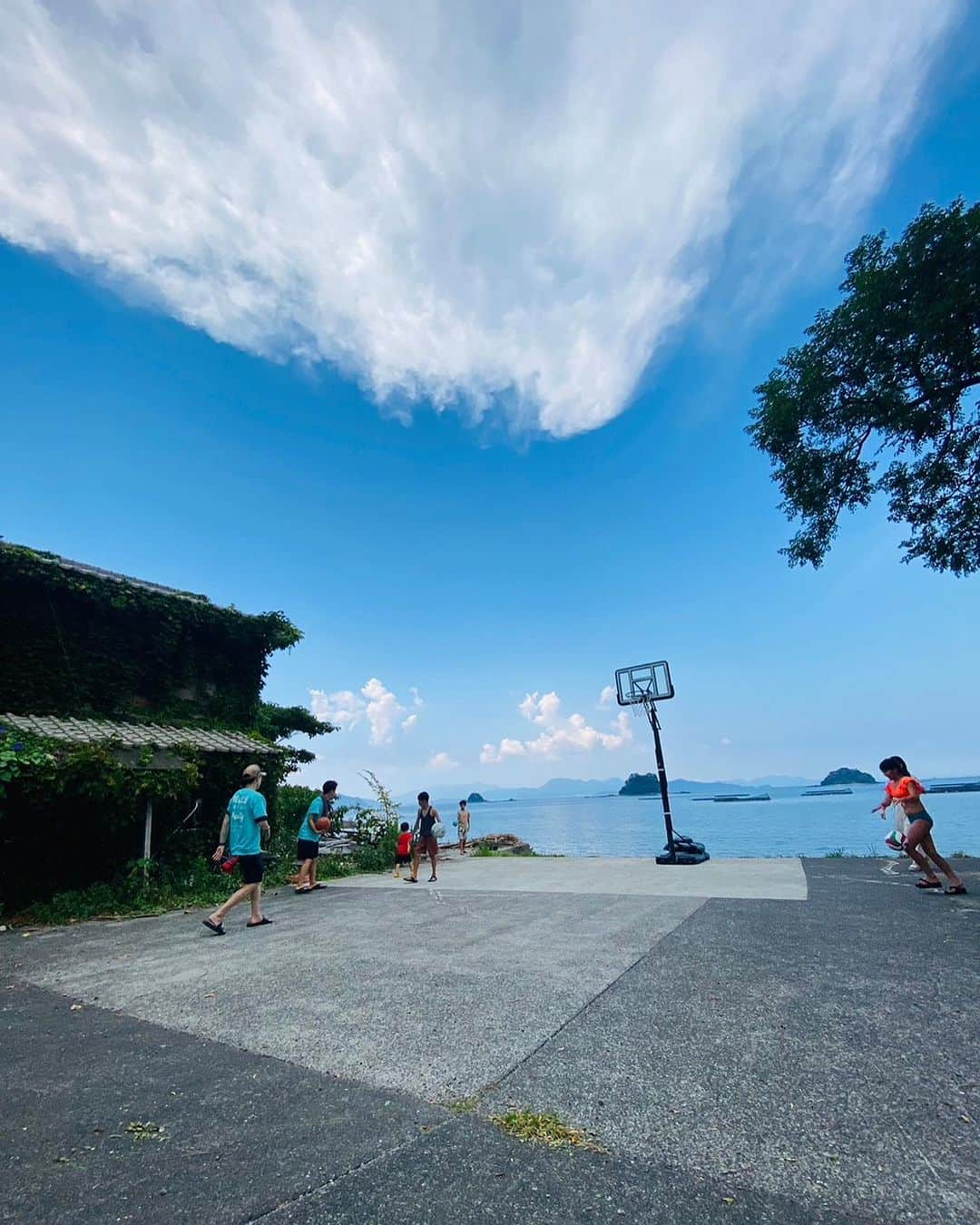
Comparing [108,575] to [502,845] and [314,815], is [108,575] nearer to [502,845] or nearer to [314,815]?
[314,815]

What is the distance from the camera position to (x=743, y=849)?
32.6m

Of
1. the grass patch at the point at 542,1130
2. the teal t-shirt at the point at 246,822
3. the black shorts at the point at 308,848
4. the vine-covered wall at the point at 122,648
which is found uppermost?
the vine-covered wall at the point at 122,648

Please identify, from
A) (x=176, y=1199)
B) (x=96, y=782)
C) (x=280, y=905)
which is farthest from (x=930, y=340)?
(x=96, y=782)

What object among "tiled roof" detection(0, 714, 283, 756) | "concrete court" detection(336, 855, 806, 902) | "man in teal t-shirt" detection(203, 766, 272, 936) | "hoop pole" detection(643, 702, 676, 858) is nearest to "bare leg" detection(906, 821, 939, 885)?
"concrete court" detection(336, 855, 806, 902)

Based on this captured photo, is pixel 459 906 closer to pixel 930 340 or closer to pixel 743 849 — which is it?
pixel 930 340

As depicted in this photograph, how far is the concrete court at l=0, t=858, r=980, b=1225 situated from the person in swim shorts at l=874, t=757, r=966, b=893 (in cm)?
90

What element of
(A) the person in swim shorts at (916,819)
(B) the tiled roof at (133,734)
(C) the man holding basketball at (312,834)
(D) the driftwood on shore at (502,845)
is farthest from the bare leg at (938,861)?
(D) the driftwood on shore at (502,845)

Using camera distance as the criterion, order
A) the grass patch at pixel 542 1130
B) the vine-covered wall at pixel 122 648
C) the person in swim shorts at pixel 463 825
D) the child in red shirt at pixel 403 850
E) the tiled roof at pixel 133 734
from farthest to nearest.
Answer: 1. the person in swim shorts at pixel 463 825
2. the child in red shirt at pixel 403 850
3. the vine-covered wall at pixel 122 648
4. the tiled roof at pixel 133 734
5. the grass patch at pixel 542 1130

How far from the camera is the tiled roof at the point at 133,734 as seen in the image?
10.2 meters

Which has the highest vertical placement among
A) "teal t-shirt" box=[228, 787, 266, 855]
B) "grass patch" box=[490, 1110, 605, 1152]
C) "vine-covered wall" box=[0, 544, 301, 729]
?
"vine-covered wall" box=[0, 544, 301, 729]

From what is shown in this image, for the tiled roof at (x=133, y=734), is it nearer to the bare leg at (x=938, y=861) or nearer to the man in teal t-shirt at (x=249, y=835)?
the man in teal t-shirt at (x=249, y=835)

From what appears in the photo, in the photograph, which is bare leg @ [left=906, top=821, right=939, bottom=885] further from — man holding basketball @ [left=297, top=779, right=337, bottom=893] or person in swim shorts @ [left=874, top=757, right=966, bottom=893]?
man holding basketball @ [left=297, top=779, right=337, bottom=893]

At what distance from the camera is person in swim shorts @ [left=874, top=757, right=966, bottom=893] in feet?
24.6

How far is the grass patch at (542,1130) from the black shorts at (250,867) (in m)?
5.67
